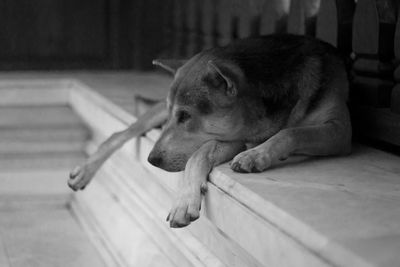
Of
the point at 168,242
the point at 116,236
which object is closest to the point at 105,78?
the point at 116,236

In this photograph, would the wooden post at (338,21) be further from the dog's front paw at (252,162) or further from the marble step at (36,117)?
the marble step at (36,117)

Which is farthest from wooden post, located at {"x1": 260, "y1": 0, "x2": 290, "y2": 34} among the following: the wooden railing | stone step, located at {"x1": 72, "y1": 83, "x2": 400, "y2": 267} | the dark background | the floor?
the dark background

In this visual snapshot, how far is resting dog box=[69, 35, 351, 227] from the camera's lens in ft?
7.66

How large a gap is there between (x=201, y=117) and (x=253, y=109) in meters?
0.17

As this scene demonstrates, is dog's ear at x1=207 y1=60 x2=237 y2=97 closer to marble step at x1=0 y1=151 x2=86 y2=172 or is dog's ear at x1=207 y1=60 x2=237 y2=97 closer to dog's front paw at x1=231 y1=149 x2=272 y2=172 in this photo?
dog's front paw at x1=231 y1=149 x2=272 y2=172

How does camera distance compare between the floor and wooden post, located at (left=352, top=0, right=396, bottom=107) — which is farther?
the floor

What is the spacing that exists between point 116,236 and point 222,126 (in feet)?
3.78

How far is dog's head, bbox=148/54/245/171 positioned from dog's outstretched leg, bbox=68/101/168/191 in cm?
63

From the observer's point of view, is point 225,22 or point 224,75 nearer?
point 224,75

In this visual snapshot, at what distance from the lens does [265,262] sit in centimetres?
175

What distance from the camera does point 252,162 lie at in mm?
2197

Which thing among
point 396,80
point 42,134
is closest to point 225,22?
point 42,134

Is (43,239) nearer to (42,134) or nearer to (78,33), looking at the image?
(42,134)

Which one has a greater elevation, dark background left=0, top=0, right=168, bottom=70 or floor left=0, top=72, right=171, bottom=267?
dark background left=0, top=0, right=168, bottom=70
